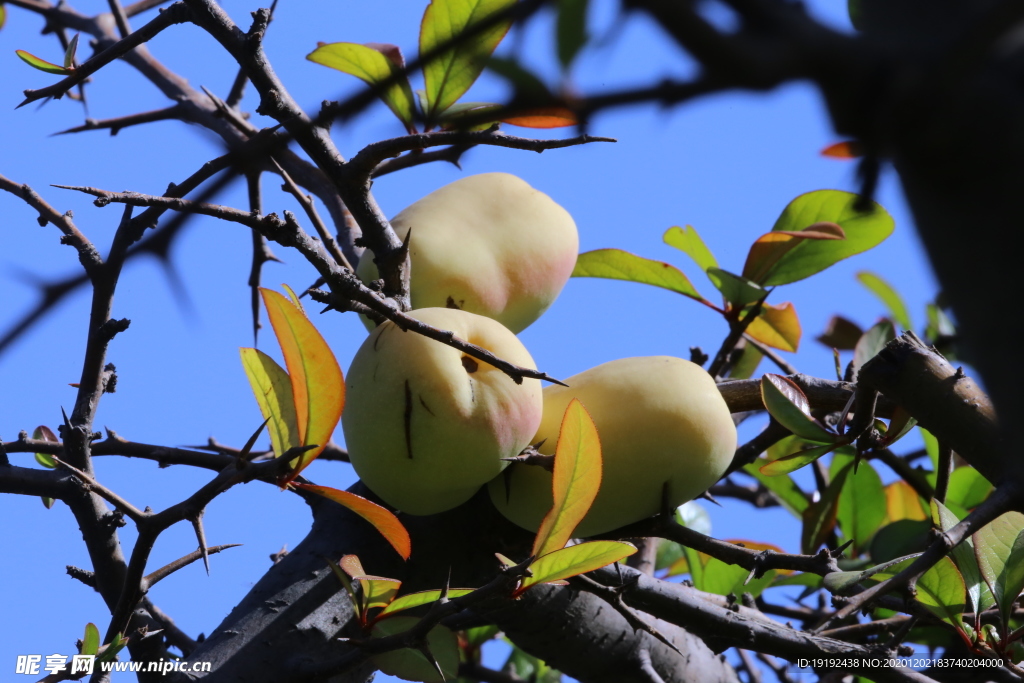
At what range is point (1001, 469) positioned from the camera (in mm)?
607

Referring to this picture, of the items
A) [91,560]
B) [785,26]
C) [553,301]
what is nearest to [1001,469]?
[553,301]

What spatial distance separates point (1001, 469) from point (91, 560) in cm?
76

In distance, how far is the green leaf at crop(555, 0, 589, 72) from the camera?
20 centimetres

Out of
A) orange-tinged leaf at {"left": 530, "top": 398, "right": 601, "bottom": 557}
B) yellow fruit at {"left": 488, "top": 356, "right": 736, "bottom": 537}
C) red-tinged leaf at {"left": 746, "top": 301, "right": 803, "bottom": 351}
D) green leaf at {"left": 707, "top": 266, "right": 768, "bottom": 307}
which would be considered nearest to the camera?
orange-tinged leaf at {"left": 530, "top": 398, "right": 601, "bottom": 557}

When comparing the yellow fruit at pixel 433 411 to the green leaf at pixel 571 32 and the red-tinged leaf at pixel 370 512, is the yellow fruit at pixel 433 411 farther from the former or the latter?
the green leaf at pixel 571 32

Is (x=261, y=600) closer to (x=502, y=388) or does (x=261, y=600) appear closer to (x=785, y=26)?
(x=502, y=388)

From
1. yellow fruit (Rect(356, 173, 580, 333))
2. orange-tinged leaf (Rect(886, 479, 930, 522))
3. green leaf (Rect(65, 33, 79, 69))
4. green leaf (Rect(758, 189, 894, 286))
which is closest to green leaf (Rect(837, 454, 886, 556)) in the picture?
orange-tinged leaf (Rect(886, 479, 930, 522))

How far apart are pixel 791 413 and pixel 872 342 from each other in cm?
25

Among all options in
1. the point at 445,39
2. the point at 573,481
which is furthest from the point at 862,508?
the point at 445,39

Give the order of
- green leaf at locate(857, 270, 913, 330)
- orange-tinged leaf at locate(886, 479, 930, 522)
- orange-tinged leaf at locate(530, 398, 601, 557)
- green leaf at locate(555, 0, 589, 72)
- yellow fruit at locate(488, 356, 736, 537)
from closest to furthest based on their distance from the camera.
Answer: green leaf at locate(555, 0, 589, 72) → orange-tinged leaf at locate(530, 398, 601, 557) → yellow fruit at locate(488, 356, 736, 537) → orange-tinged leaf at locate(886, 479, 930, 522) → green leaf at locate(857, 270, 913, 330)

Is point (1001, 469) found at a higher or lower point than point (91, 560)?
lower

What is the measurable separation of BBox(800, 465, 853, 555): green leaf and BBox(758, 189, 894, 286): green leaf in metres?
0.28

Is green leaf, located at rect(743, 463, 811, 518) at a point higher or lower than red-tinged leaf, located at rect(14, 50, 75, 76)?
lower

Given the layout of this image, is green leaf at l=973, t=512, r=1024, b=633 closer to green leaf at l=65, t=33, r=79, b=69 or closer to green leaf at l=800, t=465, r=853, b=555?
green leaf at l=800, t=465, r=853, b=555
